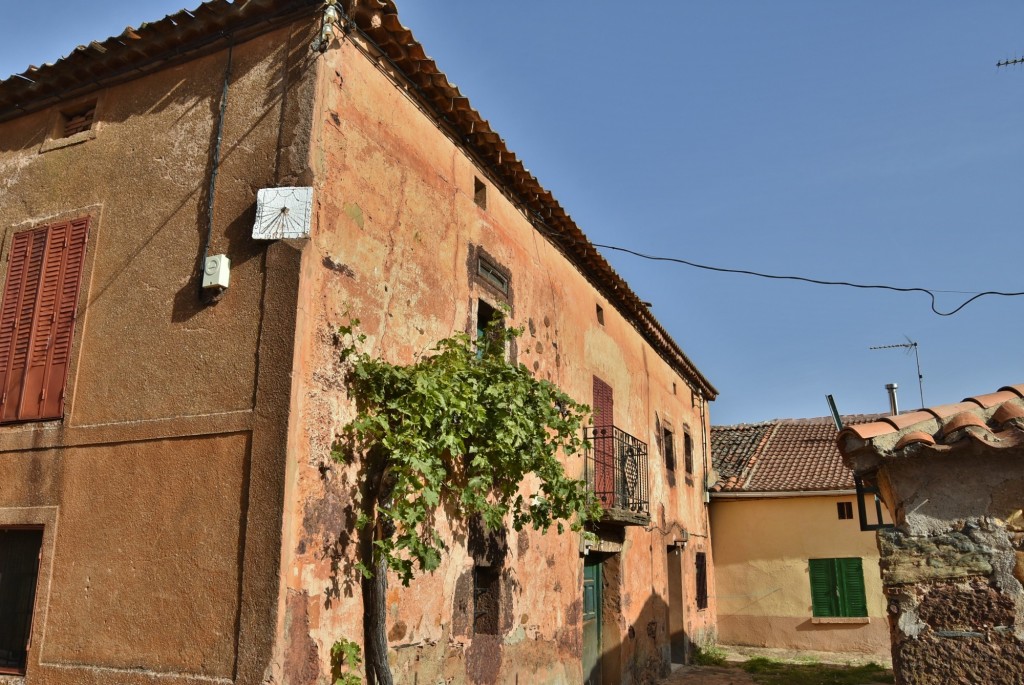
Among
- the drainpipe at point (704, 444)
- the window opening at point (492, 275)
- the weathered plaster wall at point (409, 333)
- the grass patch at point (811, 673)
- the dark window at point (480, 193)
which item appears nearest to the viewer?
the weathered plaster wall at point (409, 333)

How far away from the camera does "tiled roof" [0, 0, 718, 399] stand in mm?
7148

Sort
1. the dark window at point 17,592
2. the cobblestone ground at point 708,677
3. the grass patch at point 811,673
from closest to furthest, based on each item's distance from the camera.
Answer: the dark window at point 17,592
the grass patch at point 811,673
the cobblestone ground at point 708,677

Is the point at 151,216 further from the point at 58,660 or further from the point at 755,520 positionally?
the point at 755,520

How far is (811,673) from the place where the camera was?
14875 mm

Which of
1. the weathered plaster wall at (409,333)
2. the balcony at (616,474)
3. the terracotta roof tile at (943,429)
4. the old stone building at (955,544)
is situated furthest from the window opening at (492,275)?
the old stone building at (955,544)

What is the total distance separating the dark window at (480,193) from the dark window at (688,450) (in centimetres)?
1008

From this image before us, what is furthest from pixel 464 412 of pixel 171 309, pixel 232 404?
pixel 171 309

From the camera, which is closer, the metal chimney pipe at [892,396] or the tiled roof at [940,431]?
the tiled roof at [940,431]

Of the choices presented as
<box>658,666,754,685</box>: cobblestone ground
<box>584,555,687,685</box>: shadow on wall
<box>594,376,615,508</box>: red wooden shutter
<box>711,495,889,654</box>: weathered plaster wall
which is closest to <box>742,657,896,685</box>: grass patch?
<box>658,666,754,685</box>: cobblestone ground

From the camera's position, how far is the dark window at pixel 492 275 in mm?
9141

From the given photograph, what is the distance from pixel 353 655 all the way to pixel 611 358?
784 centimetres

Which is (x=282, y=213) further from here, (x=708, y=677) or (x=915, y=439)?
(x=708, y=677)

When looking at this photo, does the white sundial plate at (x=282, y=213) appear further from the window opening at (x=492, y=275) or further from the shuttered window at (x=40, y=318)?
the window opening at (x=492, y=275)

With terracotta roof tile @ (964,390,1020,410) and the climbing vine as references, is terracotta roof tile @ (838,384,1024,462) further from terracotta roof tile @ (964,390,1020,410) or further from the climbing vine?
the climbing vine
